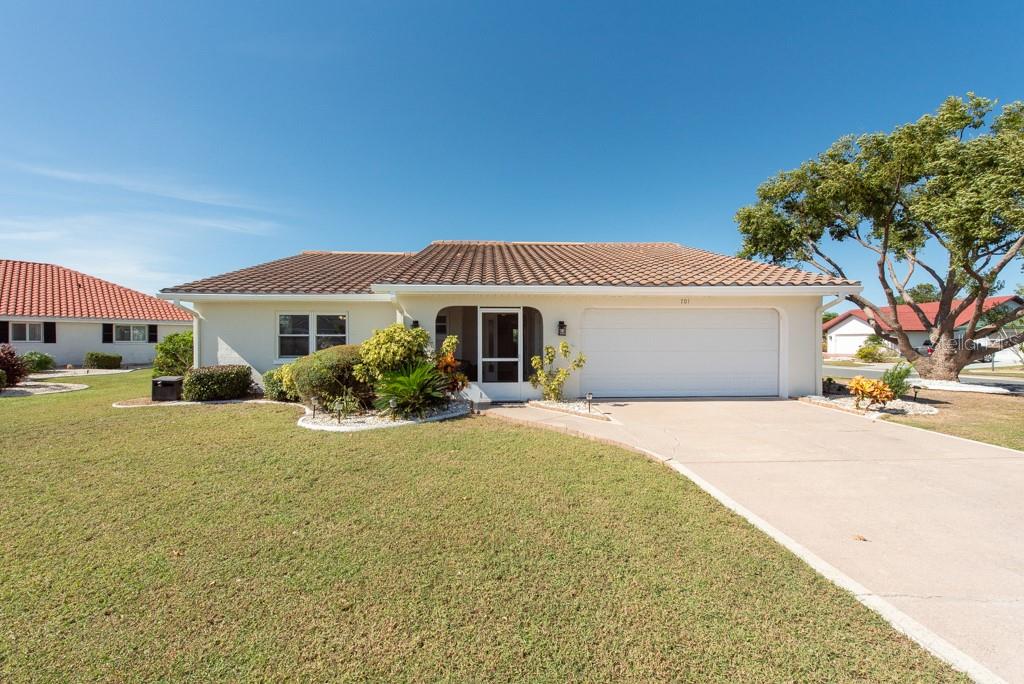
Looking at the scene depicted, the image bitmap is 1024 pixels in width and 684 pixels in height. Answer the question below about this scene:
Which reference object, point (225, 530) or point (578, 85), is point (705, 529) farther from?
point (578, 85)

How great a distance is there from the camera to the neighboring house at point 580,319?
1063cm

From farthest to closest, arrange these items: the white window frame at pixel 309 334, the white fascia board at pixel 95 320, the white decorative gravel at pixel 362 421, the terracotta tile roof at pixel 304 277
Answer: the white fascia board at pixel 95 320 → the white window frame at pixel 309 334 → the terracotta tile roof at pixel 304 277 → the white decorative gravel at pixel 362 421

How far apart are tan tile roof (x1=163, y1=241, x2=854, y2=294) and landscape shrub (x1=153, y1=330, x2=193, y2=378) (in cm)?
278

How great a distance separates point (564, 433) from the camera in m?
Answer: 7.53

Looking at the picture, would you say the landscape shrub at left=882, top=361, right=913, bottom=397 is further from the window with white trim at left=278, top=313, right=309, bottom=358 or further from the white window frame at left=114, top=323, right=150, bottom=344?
the white window frame at left=114, top=323, right=150, bottom=344

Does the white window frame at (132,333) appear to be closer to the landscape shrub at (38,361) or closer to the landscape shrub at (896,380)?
the landscape shrub at (38,361)

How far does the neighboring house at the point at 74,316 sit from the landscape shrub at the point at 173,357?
10478 millimetres

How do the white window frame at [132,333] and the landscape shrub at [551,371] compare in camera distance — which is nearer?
the landscape shrub at [551,371]

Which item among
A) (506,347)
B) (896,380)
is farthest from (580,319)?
(896,380)

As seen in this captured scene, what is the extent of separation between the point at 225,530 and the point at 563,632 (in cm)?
339

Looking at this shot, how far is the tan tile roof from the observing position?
1086 cm

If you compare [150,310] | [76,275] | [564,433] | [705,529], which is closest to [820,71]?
[564,433]

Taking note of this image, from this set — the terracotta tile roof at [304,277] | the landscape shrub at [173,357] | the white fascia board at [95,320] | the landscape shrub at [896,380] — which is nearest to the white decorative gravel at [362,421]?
the terracotta tile roof at [304,277]

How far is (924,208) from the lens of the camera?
15320 mm
